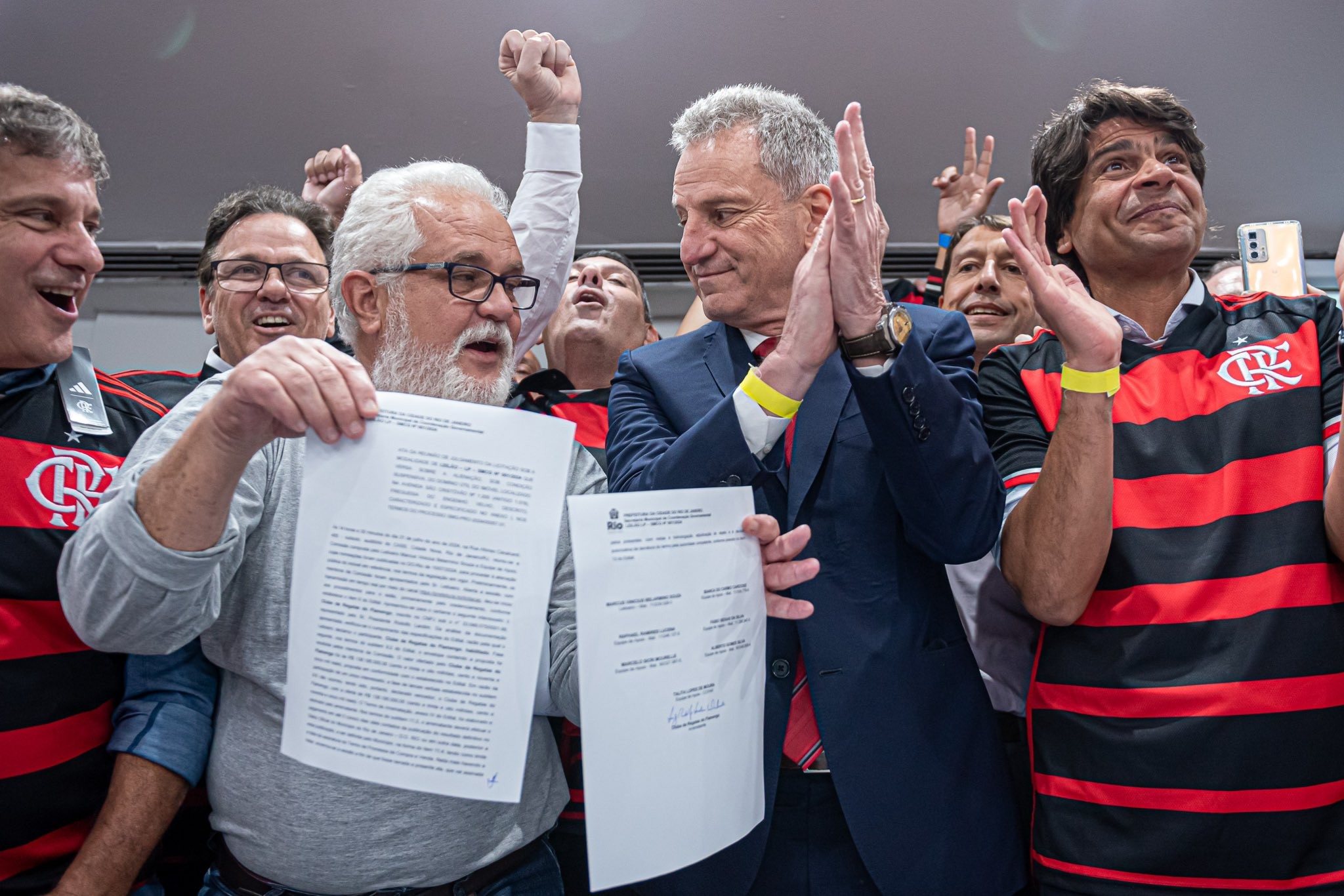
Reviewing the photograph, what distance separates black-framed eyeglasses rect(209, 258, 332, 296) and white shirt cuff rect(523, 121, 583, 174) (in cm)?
59

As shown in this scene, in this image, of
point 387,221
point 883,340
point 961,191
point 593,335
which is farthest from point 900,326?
point 961,191

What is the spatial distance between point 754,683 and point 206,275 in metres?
1.96

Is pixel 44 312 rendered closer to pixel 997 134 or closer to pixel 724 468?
pixel 724 468

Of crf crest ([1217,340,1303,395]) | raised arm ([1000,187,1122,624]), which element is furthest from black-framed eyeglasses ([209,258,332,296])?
crf crest ([1217,340,1303,395])

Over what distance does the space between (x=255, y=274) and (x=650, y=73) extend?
275cm

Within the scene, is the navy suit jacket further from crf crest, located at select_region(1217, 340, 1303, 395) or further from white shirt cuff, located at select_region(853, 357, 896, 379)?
crf crest, located at select_region(1217, 340, 1303, 395)

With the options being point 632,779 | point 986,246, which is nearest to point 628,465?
point 632,779

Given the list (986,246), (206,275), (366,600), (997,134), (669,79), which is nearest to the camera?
(366,600)

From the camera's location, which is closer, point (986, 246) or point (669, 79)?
point (986, 246)

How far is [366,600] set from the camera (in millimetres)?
1048

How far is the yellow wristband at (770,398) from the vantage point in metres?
1.31

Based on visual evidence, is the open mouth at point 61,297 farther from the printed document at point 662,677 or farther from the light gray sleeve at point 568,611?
the printed document at point 662,677

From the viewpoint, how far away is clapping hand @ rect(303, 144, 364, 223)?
114 inches
